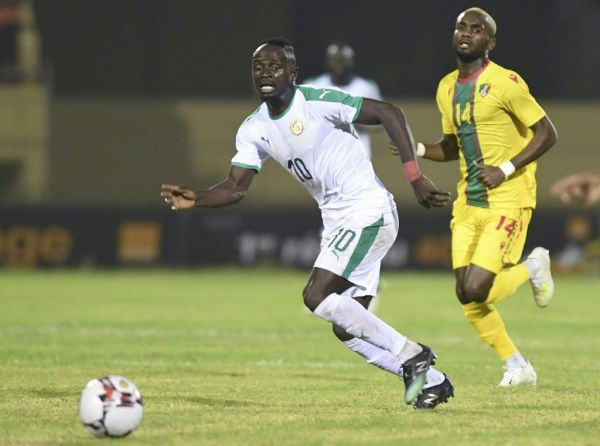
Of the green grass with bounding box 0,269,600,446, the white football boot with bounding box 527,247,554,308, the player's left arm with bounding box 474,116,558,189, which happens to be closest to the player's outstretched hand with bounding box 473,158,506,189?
the player's left arm with bounding box 474,116,558,189

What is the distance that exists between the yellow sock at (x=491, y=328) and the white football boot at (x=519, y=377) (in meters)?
0.13

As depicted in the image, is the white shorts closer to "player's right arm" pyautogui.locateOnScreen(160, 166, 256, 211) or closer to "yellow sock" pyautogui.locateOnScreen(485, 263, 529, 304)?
"player's right arm" pyautogui.locateOnScreen(160, 166, 256, 211)

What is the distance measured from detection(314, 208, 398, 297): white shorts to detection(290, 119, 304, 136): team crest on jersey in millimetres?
599

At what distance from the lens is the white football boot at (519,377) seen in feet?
30.3

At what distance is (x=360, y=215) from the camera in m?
8.10

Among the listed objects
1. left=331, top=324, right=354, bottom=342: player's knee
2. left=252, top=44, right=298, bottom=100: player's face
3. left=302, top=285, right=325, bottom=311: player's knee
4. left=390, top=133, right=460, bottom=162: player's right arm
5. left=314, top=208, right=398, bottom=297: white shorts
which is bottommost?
left=331, top=324, right=354, bottom=342: player's knee

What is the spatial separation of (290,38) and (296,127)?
1902 cm

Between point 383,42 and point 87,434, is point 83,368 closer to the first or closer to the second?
point 87,434

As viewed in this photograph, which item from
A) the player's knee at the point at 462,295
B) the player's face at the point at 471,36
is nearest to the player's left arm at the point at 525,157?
the player's face at the point at 471,36

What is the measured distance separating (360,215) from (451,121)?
1.82 m

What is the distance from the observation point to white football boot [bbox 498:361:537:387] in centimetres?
923

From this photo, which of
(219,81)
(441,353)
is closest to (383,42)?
(219,81)

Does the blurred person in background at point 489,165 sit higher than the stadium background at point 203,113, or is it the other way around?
the blurred person in background at point 489,165

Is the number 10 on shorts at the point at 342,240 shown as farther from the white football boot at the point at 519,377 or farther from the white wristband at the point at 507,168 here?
the white football boot at the point at 519,377
